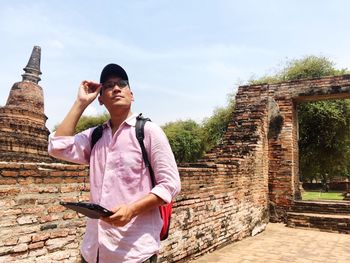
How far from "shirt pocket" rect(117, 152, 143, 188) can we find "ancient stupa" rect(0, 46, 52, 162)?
29.8 feet

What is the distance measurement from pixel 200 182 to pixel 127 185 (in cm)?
440

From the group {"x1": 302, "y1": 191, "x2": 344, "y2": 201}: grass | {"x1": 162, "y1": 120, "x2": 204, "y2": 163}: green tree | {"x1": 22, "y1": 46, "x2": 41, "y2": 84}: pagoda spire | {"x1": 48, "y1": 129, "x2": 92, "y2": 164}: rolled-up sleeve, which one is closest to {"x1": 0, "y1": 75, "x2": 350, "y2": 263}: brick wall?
{"x1": 48, "y1": 129, "x2": 92, "y2": 164}: rolled-up sleeve

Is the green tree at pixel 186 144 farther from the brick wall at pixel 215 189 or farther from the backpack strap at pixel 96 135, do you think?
the backpack strap at pixel 96 135

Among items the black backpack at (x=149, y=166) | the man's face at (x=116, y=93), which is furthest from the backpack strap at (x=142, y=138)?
the man's face at (x=116, y=93)

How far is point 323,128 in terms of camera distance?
1873 cm

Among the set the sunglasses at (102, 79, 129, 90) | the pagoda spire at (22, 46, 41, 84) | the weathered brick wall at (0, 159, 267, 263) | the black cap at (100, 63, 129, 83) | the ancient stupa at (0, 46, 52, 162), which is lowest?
the weathered brick wall at (0, 159, 267, 263)

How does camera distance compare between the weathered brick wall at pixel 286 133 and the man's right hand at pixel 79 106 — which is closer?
the man's right hand at pixel 79 106

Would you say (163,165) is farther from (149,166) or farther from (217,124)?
(217,124)

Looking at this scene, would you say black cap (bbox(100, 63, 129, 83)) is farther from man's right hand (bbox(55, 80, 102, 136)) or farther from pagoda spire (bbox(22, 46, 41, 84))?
pagoda spire (bbox(22, 46, 41, 84))

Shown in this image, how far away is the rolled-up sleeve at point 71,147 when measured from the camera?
181 centimetres

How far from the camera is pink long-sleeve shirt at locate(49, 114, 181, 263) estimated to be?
1.58m

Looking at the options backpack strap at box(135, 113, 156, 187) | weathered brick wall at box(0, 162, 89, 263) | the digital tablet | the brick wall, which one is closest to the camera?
the digital tablet

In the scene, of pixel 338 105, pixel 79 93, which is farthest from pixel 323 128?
pixel 79 93

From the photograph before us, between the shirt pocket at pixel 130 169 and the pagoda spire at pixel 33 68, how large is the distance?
15905 mm
